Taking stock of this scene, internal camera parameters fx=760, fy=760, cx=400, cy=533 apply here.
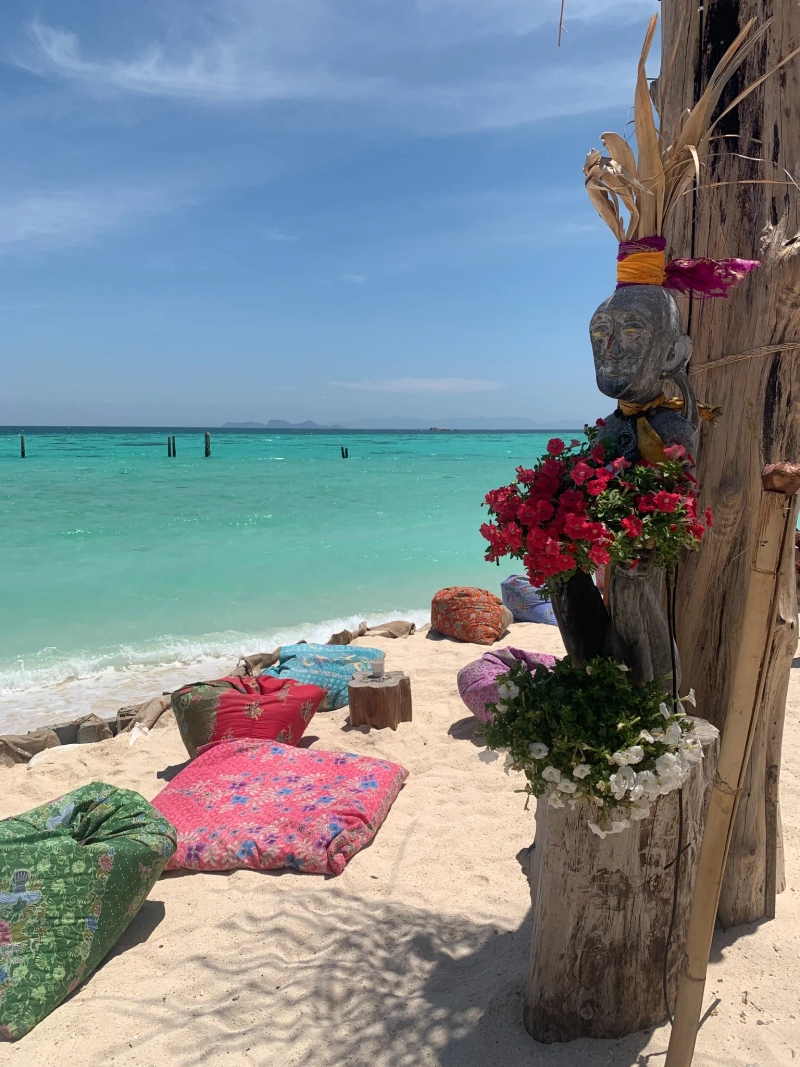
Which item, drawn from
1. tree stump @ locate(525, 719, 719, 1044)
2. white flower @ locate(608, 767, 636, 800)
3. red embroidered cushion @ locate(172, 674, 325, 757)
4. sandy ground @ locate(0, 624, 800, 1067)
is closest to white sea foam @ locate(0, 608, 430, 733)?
red embroidered cushion @ locate(172, 674, 325, 757)

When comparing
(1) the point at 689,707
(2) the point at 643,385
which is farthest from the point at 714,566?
(2) the point at 643,385

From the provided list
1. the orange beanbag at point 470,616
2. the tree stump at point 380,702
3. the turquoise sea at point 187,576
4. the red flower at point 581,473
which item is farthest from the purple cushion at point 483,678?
the red flower at point 581,473

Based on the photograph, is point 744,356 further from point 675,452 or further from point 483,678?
point 483,678

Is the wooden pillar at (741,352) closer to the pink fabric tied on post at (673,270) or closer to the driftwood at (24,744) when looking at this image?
the pink fabric tied on post at (673,270)

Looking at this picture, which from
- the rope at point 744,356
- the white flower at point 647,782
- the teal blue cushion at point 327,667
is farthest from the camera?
the teal blue cushion at point 327,667

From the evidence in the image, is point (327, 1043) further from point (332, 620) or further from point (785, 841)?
point (332, 620)

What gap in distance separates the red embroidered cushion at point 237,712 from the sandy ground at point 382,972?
102 centimetres

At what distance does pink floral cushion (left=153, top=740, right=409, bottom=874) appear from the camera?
3.55 metres

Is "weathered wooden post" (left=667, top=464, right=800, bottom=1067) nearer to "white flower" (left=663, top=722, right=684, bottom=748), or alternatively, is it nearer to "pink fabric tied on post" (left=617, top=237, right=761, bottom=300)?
"white flower" (left=663, top=722, right=684, bottom=748)

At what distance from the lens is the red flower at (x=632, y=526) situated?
1.97m

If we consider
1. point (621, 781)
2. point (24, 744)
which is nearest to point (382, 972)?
point (621, 781)

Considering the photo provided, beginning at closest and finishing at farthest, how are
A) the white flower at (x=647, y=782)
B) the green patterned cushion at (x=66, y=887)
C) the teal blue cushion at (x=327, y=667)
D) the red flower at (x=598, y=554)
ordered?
the red flower at (x=598, y=554) < the white flower at (x=647, y=782) < the green patterned cushion at (x=66, y=887) < the teal blue cushion at (x=327, y=667)

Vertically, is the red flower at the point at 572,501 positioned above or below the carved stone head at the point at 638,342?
below

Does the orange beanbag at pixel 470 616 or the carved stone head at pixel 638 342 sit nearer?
the carved stone head at pixel 638 342
